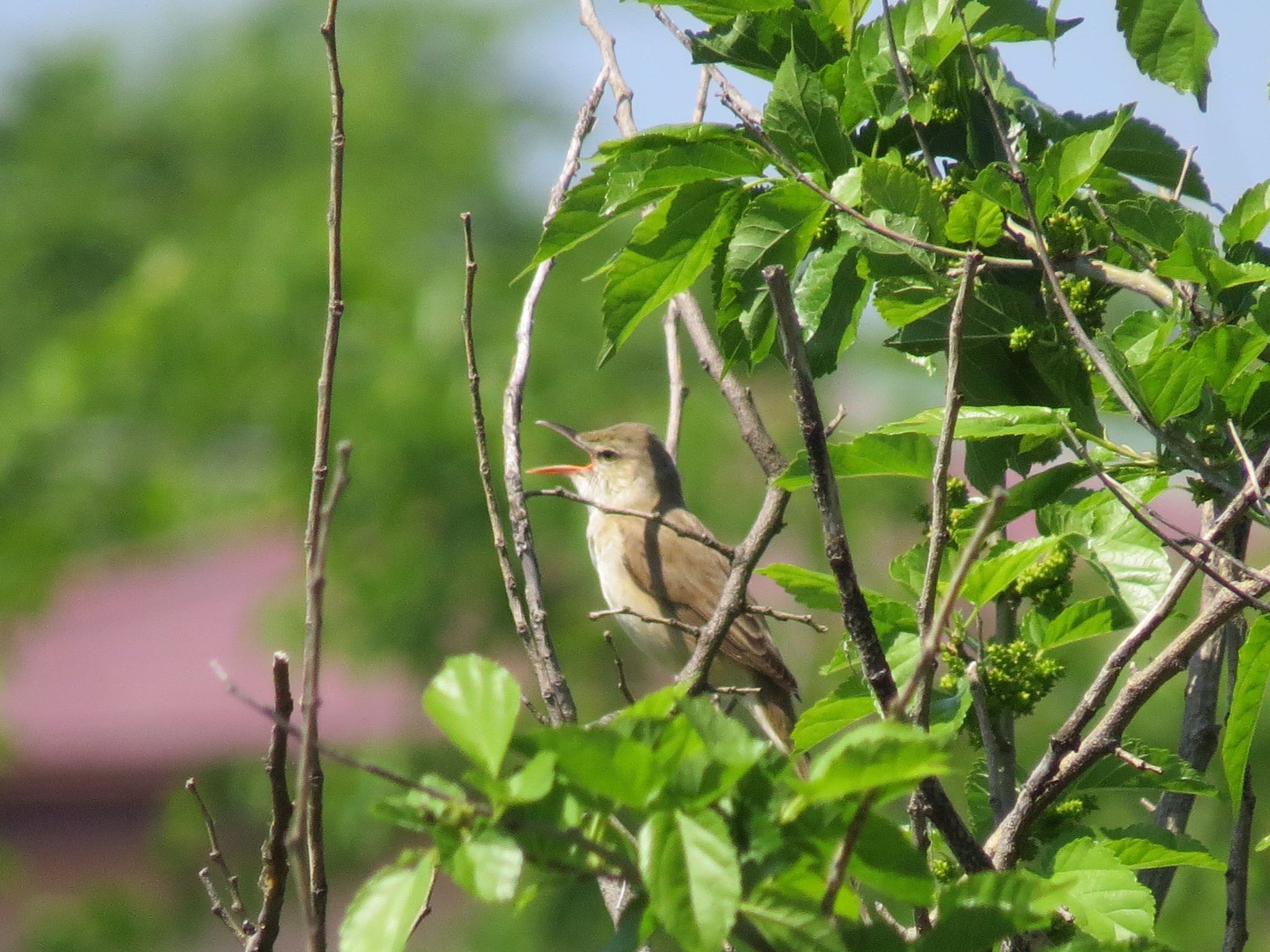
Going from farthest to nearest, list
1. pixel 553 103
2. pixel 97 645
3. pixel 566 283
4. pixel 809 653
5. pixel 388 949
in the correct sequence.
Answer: pixel 97 645
pixel 553 103
pixel 566 283
pixel 809 653
pixel 388 949

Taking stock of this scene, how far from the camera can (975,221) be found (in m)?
2.04

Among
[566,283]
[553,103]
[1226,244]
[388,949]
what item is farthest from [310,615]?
[553,103]

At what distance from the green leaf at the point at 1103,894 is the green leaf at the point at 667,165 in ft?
3.53

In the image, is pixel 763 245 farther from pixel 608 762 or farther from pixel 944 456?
pixel 608 762

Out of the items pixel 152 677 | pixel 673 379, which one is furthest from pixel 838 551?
pixel 152 677

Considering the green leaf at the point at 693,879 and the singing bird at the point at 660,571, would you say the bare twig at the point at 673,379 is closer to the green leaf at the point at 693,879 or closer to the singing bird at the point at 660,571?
the green leaf at the point at 693,879

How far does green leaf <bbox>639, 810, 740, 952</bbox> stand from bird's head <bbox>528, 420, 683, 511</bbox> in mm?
4744

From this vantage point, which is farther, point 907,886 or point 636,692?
point 636,692

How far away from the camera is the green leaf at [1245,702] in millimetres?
1848

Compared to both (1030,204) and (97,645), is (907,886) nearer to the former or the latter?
(1030,204)

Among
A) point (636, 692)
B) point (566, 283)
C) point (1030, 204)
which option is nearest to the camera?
point (1030, 204)

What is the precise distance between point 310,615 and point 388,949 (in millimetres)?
456

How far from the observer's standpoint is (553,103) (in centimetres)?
1509

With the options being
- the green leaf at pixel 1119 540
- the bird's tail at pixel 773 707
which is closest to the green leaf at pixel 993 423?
the green leaf at pixel 1119 540
